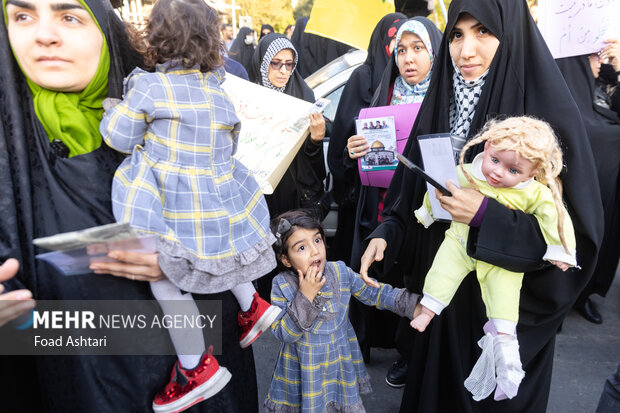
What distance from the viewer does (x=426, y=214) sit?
1.80 meters

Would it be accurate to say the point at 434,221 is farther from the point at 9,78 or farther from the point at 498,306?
the point at 9,78

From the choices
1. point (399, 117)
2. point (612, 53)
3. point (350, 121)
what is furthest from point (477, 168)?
point (612, 53)

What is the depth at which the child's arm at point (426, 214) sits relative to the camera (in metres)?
1.79

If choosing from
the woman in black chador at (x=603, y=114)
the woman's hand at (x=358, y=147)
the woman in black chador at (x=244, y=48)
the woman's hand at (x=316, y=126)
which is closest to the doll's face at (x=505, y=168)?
the woman's hand at (x=358, y=147)

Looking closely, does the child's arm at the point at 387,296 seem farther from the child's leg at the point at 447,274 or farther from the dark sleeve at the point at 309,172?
the dark sleeve at the point at 309,172

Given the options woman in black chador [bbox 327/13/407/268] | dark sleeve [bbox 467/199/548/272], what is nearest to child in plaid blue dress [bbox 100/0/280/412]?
dark sleeve [bbox 467/199/548/272]

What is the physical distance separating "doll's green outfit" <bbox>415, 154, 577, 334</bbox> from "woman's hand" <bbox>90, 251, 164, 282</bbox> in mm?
1018

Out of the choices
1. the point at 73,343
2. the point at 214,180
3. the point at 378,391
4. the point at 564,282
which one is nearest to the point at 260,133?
the point at 214,180

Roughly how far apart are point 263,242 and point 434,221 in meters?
0.80

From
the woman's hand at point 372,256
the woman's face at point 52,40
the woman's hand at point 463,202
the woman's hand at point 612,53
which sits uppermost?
the woman's hand at point 612,53

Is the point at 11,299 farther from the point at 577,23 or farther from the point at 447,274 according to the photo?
the point at 577,23

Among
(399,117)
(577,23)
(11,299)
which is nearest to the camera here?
(11,299)

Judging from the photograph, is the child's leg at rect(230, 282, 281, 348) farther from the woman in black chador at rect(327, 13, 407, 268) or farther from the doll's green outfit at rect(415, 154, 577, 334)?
the woman in black chador at rect(327, 13, 407, 268)

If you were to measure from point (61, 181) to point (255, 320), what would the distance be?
0.82 m
